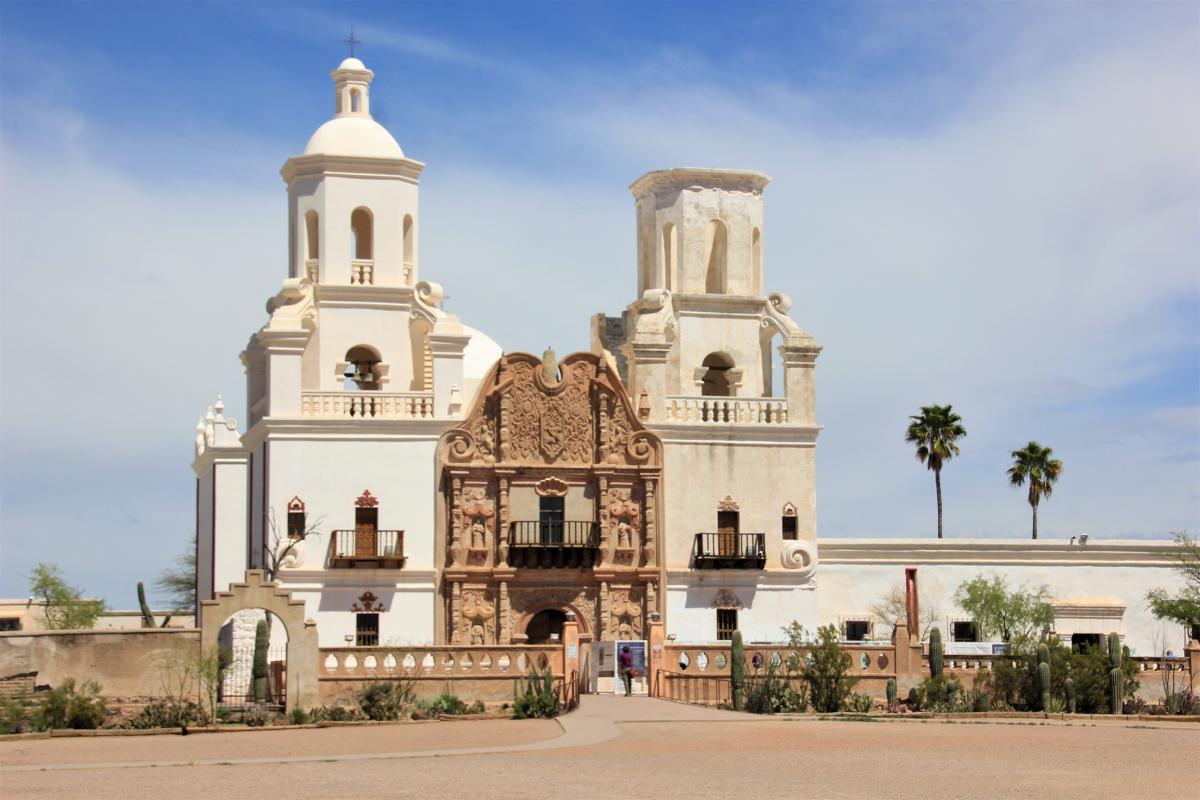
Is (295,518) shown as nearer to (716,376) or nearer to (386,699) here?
(386,699)

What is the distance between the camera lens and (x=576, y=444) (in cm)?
5172

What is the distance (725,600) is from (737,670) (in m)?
9.43

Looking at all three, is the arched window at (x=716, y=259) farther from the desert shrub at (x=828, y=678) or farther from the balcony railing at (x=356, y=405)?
the desert shrub at (x=828, y=678)

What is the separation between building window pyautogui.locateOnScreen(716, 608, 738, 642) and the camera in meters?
51.8

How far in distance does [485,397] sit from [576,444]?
2537mm

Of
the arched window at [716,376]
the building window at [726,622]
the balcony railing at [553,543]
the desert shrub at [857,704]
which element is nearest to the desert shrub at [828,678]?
the desert shrub at [857,704]

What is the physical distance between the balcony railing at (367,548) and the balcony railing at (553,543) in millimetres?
2790

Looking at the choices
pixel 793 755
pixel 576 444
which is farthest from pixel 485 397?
pixel 793 755

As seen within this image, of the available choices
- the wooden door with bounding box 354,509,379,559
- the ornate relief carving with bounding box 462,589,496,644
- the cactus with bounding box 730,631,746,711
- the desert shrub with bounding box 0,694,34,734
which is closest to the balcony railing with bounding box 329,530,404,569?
the wooden door with bounding box 354,509,379,559

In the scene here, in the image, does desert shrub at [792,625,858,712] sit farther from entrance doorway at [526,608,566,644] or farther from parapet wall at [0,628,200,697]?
parapet wall at [0,628,200,697]

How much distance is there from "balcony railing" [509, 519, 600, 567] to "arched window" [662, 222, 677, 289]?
7162 mm

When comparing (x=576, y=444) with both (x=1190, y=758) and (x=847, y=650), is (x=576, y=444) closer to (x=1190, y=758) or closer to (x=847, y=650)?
(x=847, y=650)

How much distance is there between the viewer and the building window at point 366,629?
4953cm

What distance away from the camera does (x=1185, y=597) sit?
54.3 m
